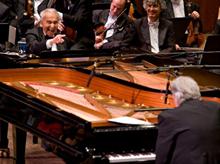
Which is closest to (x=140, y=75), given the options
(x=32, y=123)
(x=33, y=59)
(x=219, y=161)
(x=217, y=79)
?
(x=217, y=79)

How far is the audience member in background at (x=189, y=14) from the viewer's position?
8.22 metres

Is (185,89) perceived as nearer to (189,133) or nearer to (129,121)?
(189,133)

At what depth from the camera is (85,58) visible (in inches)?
215

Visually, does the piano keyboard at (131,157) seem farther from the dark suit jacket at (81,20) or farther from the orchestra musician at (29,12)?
the orchestra musician at (29,12)

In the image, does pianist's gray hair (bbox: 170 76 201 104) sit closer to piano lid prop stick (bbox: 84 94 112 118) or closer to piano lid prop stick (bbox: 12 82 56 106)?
piano lid prop stick (bbox: 84 94 112 118)

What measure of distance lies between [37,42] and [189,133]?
10.8 feet

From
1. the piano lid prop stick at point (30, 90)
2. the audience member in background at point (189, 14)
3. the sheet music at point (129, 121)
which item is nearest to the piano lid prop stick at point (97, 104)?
the sheet music at point (129, 121)

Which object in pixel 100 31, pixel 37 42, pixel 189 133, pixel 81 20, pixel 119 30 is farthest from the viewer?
pixel 100 31

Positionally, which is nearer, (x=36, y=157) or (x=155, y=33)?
(x=36, y=157)

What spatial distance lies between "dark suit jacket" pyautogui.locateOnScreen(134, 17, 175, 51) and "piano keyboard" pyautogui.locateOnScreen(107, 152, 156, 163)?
3.26m

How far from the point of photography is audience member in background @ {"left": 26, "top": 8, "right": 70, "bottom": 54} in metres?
6.07

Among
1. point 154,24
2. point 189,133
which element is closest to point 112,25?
point 154,24

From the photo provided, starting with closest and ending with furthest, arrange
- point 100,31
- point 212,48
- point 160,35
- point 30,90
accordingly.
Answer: point 30,90
point 212,48
point 160,35
point 100,31

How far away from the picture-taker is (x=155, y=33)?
6.71 metres
